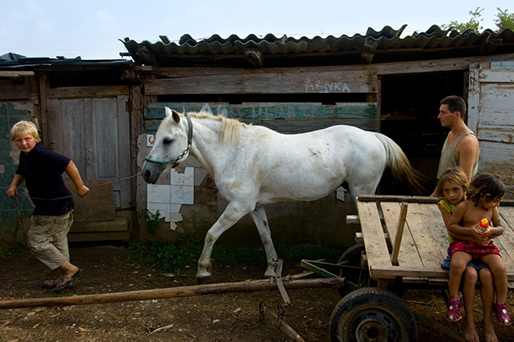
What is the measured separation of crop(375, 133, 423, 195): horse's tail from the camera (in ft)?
14.8

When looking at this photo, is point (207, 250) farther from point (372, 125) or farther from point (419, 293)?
point (372, 125)

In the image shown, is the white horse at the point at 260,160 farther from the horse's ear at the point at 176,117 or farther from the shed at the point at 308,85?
the shed at the point at 308,85

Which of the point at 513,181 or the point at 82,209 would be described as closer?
the point at 513,181

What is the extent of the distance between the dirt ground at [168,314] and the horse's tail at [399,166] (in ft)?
4.22

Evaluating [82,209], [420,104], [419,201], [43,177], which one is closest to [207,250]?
[43,177]

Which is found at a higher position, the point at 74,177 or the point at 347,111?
the point at 347,111

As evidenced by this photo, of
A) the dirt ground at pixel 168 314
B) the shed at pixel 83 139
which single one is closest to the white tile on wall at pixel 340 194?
the dirt ground at pixel 168 314

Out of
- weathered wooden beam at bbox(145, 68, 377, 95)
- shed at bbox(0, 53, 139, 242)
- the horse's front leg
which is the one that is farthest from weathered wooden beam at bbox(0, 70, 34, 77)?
the horse's front leg

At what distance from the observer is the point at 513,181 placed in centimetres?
482

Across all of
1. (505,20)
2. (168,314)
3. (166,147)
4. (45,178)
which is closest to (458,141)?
(166,147)

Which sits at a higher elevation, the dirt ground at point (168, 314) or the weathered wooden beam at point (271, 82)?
the weathered wooden beam at point (271, 82)

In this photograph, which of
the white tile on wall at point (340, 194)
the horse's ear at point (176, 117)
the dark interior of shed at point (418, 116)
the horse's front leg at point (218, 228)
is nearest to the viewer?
the horse's ear at point (176, 117)

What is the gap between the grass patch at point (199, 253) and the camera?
5160 millimetres

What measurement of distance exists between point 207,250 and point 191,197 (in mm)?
1618
